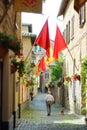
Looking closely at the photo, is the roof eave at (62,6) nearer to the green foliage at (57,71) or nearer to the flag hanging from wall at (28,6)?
the green foliage at (57,71)

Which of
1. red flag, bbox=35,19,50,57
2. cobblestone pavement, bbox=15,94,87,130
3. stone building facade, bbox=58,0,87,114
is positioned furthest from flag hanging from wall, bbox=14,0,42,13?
stone building facade, bbox=58,0,87,114

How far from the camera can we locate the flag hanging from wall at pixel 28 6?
11.8 metres

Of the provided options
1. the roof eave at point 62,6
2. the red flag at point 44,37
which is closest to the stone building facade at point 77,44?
the roof eave at point 62,6

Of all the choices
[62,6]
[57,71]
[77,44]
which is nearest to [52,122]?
[77,44]

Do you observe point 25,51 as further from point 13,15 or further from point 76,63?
point 13,15

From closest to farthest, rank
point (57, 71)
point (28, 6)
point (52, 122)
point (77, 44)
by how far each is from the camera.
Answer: point (28, 6)
point (52, 122)
point (77, 44)
point (57, 71)

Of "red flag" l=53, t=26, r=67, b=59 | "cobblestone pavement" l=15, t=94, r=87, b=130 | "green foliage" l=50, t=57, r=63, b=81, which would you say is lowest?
"cobblestone pavement" l=15, t=94, r=87, b=130

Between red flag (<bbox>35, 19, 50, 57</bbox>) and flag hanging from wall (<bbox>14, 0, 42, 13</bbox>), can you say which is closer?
flag hanging from wall (<bbox>14, 0, 42, 13</bbox>)

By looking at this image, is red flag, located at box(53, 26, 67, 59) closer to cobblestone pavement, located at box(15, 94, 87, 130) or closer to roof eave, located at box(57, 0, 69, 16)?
cobblestone pavement, located at box(15, 94, 87, 130)

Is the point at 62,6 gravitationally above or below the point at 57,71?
above

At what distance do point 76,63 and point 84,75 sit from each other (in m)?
7.63

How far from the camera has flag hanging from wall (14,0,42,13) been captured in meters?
11.8

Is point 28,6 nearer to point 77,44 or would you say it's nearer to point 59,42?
point 59,42

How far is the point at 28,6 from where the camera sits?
39.0 ft
